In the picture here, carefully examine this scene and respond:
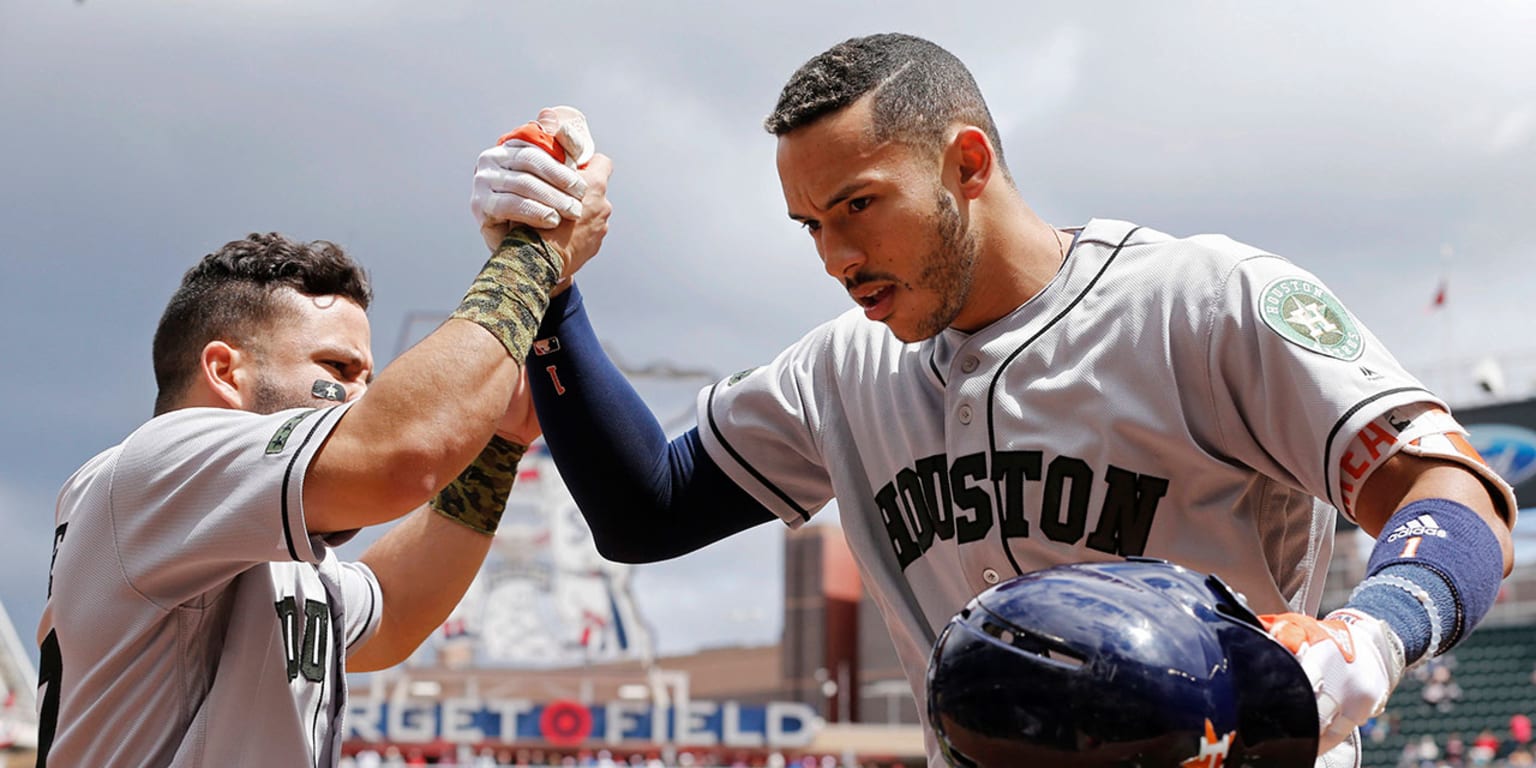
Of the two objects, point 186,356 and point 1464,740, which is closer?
point 186,356

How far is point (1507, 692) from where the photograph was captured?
27688 mm

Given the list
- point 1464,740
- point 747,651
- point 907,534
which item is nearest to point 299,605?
point 907,534

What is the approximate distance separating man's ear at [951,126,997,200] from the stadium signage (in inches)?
1389

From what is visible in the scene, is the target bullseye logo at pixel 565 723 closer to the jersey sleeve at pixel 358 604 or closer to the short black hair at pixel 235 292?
the jersey sleeve at pixel 358 604

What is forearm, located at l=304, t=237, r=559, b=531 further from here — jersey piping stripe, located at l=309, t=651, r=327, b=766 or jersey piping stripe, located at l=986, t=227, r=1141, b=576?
jersey piping stripe, located at l=986, t=227, r=1141, b=576

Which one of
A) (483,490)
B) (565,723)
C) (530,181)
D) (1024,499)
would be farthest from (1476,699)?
(530,181)

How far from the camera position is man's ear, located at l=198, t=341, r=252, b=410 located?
3.17 metres

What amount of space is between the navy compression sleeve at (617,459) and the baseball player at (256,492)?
0.23 m

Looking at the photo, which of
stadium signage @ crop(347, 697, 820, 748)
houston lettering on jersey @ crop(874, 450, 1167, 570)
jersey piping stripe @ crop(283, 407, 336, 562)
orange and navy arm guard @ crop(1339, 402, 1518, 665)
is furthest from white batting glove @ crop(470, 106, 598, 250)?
stadium signage @ crop(347, 697, 820, 748)

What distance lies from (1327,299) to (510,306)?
1518 mm

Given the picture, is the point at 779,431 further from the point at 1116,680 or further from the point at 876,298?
the point at 1116,680

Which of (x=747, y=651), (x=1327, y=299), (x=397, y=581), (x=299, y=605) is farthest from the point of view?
(x=747, y=651)

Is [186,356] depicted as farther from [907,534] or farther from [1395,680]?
[1395,680]

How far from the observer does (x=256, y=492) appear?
270 centimetres
